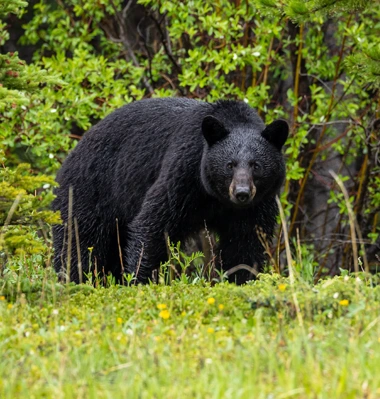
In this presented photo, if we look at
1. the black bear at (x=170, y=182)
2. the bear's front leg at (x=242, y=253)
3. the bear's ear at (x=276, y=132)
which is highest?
the bear's ear at (x=276, y=132)

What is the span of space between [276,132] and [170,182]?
96 centimetres

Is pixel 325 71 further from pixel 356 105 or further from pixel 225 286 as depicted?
pixel 225 286

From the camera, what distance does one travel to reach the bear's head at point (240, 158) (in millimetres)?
7203

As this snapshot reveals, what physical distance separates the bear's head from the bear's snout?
0.01 meters

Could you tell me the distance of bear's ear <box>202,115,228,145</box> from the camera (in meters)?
7.22

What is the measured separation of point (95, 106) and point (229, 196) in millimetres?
3878

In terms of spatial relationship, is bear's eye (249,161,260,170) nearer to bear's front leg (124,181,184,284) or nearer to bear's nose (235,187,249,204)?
bear's nose (235,187,249,204)

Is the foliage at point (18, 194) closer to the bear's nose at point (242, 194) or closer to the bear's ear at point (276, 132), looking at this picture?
the bear's nose at point (242, 194)

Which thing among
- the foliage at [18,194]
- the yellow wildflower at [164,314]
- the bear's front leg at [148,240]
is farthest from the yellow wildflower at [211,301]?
the bear's front leg at [148,240]

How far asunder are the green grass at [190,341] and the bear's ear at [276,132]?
192 centimetres

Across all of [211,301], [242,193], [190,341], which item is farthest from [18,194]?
[242,193]

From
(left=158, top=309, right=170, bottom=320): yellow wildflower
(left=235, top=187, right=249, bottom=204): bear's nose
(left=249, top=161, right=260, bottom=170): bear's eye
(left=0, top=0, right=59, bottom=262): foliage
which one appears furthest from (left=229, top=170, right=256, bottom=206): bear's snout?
(left=158, top=309, right=170, bottom=320): yellow wildflower

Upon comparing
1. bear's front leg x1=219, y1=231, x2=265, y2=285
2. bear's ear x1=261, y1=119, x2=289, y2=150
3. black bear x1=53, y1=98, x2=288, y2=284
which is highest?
bear's ear x1=261, y1=119, x2=289, y2=150

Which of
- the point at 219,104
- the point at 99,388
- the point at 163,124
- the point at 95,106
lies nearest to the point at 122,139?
the point at 163,124
